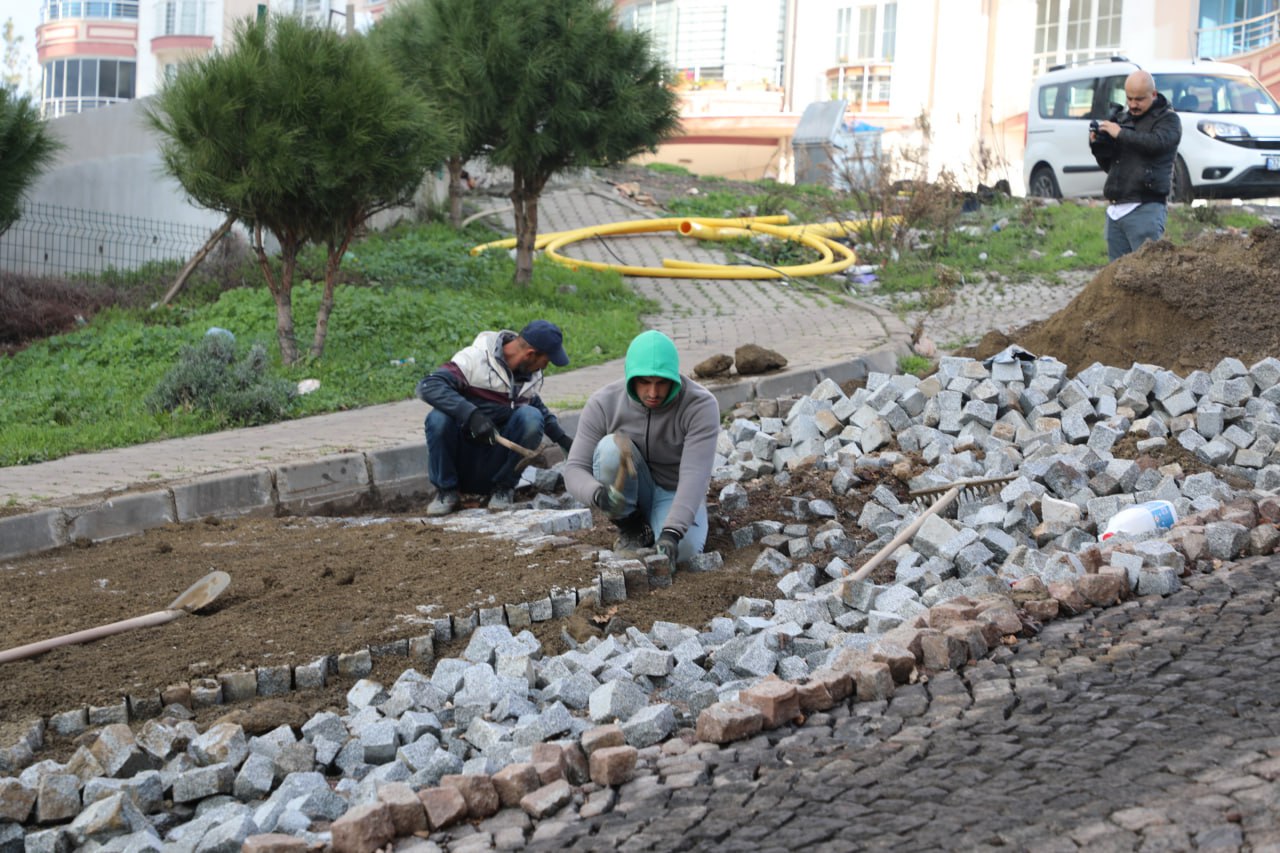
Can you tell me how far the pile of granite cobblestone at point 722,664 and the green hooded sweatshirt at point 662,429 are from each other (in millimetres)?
365

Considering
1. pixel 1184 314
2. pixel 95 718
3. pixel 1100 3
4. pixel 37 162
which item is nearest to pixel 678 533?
pixel 95 718

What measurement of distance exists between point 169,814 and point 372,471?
4.19 metres

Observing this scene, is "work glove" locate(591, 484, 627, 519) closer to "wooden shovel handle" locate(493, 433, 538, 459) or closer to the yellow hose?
"wooden shovel handle" locate(493, 433, 538, 459)

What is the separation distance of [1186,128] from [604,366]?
9571mm

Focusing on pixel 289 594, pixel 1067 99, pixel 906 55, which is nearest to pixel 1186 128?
pixel 1067 99

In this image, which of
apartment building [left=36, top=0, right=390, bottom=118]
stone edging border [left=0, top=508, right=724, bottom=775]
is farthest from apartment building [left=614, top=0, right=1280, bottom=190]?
stone edging border [left=0, top=508, right=724, bottom=775]

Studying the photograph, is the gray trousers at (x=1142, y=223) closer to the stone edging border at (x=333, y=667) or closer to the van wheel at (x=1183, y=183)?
the stone edging border at (x=333, y=667)

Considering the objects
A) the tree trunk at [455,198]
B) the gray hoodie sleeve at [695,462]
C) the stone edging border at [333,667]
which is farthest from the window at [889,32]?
the stone edging border at [333,667]

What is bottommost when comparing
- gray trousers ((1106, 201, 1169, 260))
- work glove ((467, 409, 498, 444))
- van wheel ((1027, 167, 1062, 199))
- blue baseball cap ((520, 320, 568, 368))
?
work glove ((467, 409, 498, 444))

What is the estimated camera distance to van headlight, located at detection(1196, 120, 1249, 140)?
1641cm

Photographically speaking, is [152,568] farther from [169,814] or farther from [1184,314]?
[1184,314]

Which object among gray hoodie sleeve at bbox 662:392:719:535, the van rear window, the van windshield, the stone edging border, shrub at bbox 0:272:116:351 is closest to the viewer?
the stone edging border

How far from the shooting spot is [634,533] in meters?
6.00

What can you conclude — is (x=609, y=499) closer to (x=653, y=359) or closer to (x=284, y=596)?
(x=653, y=359)
